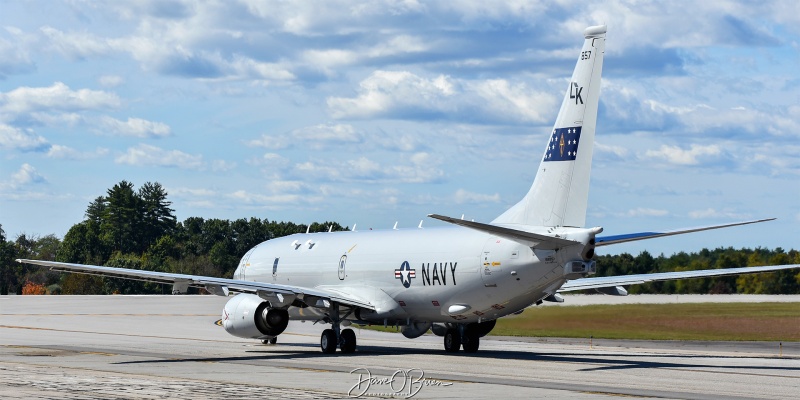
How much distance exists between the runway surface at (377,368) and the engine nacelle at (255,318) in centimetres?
79

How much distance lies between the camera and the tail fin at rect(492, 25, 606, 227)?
28891 millimetres

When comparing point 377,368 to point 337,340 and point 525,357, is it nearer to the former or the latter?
point 525,357

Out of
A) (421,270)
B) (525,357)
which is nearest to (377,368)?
(421,270)

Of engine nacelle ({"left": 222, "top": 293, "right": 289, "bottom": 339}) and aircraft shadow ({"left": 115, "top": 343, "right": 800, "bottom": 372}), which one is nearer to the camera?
aircraft shadow ({"left": 115, "top": 343, "right": 800, "bottom": 372})

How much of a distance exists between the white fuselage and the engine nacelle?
156 cm

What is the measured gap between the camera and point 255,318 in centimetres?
3544

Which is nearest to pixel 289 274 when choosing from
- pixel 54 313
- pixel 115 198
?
pixel 54 313

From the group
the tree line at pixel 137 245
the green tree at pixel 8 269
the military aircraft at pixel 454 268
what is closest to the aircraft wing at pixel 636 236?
the military aircraft at pixel 454 268

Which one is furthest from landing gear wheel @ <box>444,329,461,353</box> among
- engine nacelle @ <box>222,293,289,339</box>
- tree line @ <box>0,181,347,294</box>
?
tree line @ <box>0,181,347,294</box>

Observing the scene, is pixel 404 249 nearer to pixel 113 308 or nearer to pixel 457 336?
pixel 457 336

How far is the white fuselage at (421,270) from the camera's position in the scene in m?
29.8

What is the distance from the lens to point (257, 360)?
31875 millimetres

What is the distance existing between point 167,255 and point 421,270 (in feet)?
292

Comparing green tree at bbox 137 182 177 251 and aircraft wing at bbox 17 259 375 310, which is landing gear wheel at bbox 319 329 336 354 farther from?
green tree at bbox 137 182 177 251
